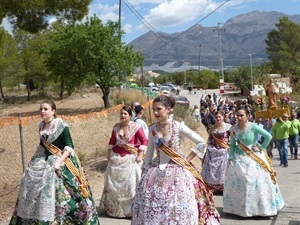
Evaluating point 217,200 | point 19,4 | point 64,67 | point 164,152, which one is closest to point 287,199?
point 217,200

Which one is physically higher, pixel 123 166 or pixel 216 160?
pixel 123 166

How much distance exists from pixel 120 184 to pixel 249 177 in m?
2.04

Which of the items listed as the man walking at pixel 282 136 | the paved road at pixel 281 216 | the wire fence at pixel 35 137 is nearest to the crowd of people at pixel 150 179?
the paved road at pixel 281 216

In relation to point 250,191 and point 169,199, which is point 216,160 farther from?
point 169,199

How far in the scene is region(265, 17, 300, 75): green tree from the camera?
6906 cm

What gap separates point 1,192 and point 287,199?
5600 millimetres

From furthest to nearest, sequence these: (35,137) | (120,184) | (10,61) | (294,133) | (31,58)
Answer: (31,58)
(10,61)
(35,137)
(294,133)
(120,184)

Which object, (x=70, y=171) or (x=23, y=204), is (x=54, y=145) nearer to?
(x=70, y=171)

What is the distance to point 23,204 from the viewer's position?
5.92 metres

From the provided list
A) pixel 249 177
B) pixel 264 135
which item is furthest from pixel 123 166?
pixel 264 135

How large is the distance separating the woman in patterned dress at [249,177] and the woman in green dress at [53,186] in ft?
8.43

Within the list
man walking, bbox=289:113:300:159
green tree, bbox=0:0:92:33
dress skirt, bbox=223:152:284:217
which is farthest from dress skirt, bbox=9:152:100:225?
man walking, bbox=289:113:300:159

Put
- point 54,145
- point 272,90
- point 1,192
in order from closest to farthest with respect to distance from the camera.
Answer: point 54,145, point 272,90, point 1,192

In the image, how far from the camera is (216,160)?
32.1 feet
